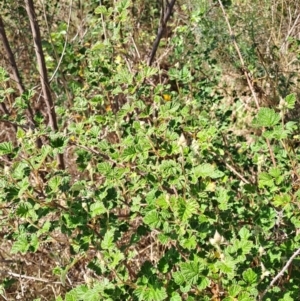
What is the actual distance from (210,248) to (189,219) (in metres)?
0.16

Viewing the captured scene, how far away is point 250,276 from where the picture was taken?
1.36 m

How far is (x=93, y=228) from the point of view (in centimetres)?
156

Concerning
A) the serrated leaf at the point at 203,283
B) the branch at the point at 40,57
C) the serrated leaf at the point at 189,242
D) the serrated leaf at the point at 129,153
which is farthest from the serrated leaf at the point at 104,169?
the branch at the point at 40,57

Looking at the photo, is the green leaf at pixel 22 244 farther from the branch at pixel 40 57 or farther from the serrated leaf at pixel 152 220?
the branch at pixel 40 57

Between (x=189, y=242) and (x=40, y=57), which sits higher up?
(x=40, y=57)

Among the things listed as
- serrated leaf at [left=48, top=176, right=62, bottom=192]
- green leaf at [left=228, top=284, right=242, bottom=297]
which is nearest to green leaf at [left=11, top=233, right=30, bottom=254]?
serrated leaf at [left=48, top=176, right=62, bottom=192]

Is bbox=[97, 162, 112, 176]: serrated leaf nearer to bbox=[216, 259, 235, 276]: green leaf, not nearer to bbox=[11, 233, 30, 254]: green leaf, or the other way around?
bbox=[11, 233, 30, 254]: green leaf

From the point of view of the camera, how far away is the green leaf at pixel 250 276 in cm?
136

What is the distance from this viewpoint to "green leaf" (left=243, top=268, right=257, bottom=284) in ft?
4.45

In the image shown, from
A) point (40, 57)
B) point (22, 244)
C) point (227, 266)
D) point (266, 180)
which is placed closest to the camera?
point (227, 266)

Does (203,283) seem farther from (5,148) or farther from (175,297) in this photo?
(5,148)

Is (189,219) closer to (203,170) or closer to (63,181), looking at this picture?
(203,170)

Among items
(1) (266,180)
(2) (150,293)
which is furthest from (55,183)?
(1) (266,180)

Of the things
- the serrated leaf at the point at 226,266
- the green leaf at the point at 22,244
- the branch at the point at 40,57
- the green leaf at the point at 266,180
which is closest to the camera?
the serrated leaf at the point at 226,266
